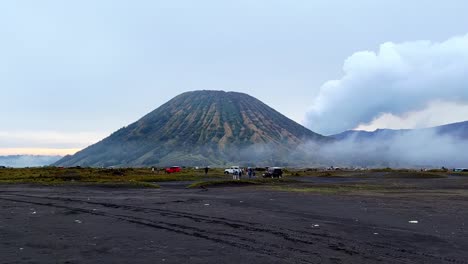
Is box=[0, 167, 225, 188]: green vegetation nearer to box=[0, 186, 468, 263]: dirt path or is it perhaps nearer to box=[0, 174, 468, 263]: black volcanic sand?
box=[0, 186, 468, 263]: dirt path

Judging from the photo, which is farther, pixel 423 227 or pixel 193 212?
A: pixel 193 212

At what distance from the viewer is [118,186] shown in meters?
55.4

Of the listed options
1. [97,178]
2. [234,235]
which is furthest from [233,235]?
[97,178]

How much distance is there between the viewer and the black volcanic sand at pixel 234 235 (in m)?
13.8

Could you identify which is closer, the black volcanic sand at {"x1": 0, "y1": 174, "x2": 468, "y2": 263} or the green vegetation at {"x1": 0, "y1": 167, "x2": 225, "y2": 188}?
the black volcanic sand at {"x1": 0, "y1": 174, "x2": 468, "y2": 263}

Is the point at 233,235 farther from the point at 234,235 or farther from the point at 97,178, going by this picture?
the point at 97,178

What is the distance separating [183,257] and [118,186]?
1730 inches

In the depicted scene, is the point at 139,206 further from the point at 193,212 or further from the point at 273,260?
the point at 273,260

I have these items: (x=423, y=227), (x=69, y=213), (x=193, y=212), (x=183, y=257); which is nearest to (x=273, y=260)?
(x=183, y=257)

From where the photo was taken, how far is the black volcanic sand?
542 inches

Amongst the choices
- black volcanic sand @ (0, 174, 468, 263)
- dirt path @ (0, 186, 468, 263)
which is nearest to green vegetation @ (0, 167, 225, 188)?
dirt path @ (0, 186, 468, 263)

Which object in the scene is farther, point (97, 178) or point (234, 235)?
point (97, 178)

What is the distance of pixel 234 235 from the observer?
691 inches

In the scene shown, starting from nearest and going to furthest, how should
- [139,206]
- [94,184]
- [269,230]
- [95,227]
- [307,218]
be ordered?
1. [269,230]
2. [95,227]
3. [307,218]
4. [139,206]
5. [94,184]
